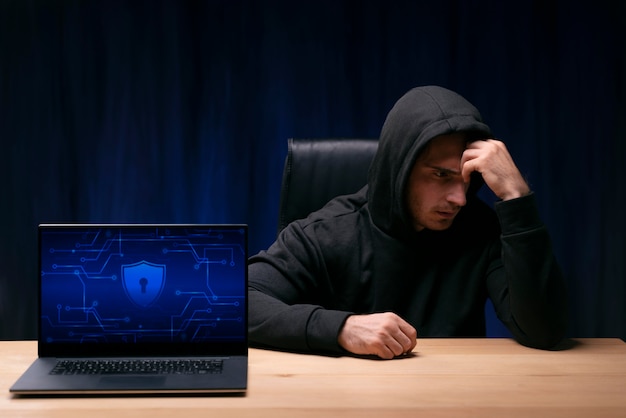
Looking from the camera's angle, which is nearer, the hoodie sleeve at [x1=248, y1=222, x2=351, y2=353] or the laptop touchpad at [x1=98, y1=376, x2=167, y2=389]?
the laptop touchpad at [x1=98, y1=376, x2=167, y2=389]

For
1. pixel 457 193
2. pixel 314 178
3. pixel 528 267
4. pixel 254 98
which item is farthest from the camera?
pixel 254 98

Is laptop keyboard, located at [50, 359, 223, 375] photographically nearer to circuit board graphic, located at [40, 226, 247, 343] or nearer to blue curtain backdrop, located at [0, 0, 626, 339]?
circuit board graphic, located at [40, 226, 247, 343]

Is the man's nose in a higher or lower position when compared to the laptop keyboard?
higher

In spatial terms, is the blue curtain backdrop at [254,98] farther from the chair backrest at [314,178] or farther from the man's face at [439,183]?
the man's face at [439,183]

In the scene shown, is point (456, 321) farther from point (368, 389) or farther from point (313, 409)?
point (313, 409)

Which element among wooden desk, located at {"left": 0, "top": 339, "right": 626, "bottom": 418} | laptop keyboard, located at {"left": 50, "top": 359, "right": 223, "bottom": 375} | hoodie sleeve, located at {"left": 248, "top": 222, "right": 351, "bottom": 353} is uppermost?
hoodie sleeve, located at {"left": 248, "top": 222, "right": 351, "bottom": 353}

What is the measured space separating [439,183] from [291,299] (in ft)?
1.29

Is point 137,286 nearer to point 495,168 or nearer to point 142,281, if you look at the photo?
point 142,281

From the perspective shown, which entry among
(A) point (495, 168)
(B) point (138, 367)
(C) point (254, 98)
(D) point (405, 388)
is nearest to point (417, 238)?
(A) point (495, 168)

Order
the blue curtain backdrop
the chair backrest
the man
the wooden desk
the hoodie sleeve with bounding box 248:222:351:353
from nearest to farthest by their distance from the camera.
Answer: the wooden desk
the hoodie sleeve with bounding box 248:222:351:353
the man
the chair backrest
the blue curtain backdrop

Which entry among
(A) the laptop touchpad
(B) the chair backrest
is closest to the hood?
(B) the chair backrest

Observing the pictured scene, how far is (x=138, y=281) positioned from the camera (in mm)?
1146

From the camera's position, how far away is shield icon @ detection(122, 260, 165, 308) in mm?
1142

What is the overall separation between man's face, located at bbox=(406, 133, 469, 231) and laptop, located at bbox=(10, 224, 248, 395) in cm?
56
